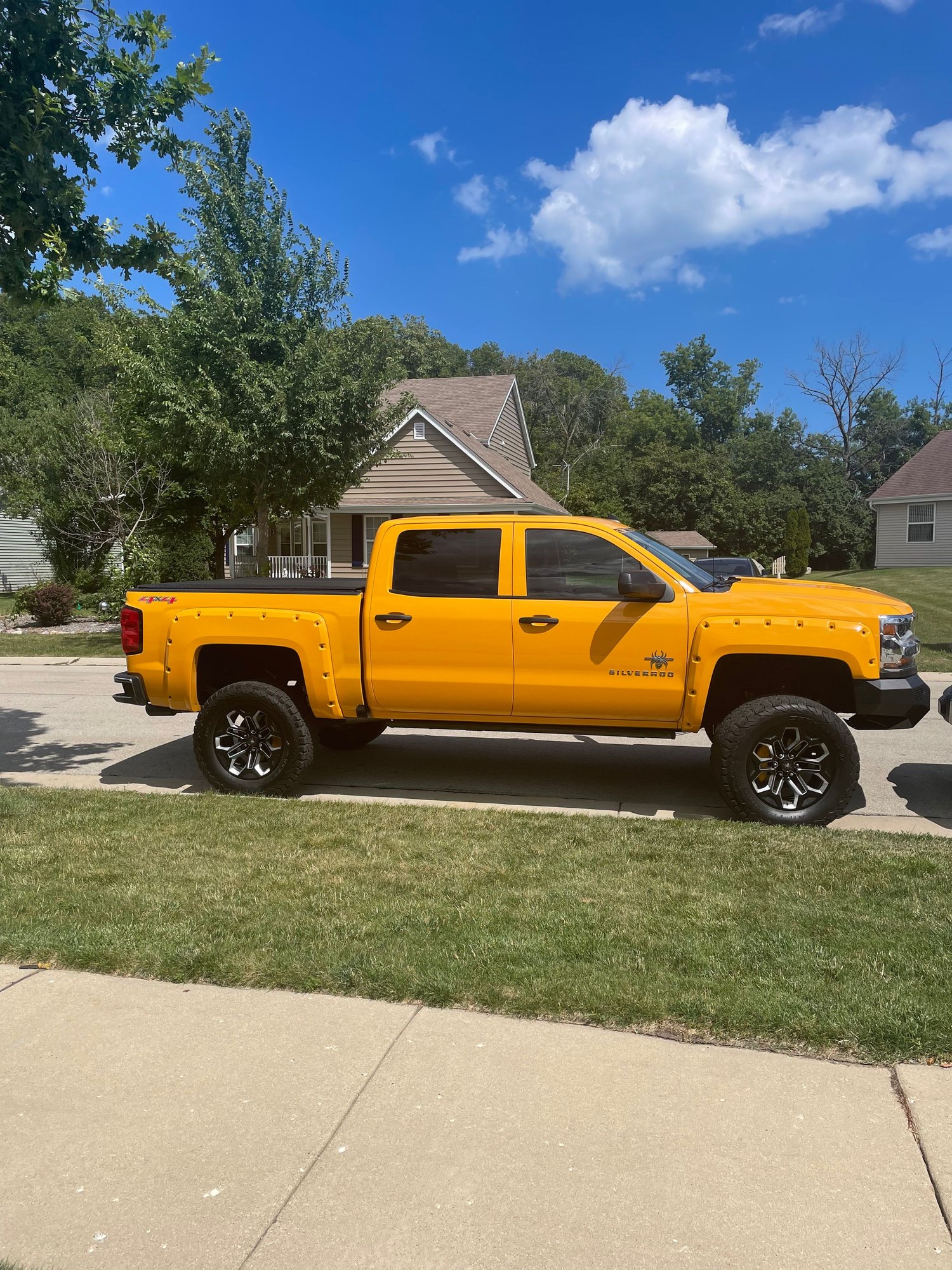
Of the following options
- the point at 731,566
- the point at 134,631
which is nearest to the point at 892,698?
the point at 134,631

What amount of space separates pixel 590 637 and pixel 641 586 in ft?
1.68

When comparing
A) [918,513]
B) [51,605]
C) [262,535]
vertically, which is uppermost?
[918,513]

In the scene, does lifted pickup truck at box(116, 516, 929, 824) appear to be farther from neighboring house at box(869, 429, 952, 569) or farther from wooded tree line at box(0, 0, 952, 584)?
neighboring house at box(869, 429, 952, 569)

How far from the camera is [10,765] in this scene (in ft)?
27.8

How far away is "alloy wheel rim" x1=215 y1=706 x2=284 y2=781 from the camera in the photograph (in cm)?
724

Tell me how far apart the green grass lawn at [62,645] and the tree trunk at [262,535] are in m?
3.23

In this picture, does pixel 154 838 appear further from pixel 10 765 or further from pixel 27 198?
pixel 27 198

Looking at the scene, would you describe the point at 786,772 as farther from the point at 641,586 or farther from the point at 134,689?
the point at 134,689

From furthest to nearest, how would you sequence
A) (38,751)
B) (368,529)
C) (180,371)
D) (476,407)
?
(476,407) < (368,529) < (180,371) < (38,751)

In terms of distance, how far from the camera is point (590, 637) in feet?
21.9

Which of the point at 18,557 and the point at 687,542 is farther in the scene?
the point at 687,542

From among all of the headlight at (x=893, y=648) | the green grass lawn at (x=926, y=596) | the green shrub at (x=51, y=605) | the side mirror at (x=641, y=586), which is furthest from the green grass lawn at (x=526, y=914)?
the green shrub at (x=51, y=605)

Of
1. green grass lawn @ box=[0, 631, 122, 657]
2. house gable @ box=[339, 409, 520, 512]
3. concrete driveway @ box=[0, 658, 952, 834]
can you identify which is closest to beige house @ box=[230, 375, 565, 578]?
house gable @ box=[339, 409, 520, 512]

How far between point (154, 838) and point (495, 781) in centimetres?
282
